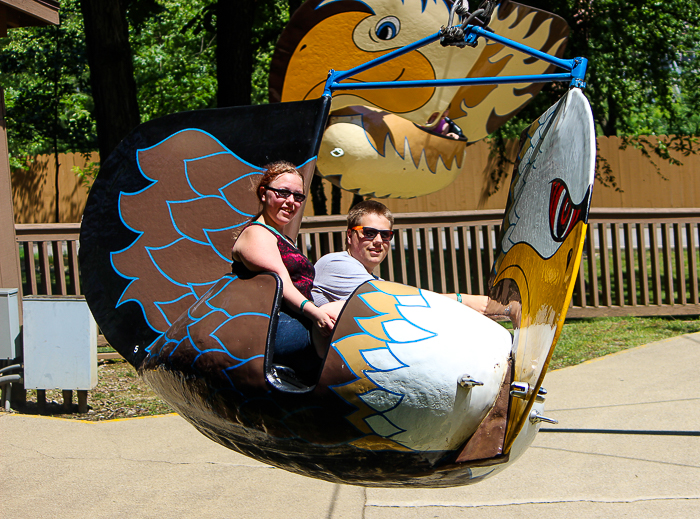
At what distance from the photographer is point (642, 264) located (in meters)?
7.05

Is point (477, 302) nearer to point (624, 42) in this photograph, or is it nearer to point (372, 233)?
point (372, 233)

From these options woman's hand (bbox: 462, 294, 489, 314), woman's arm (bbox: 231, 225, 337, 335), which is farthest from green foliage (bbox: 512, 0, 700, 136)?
woman's arm (bbox: 231, 225, 337, 335)

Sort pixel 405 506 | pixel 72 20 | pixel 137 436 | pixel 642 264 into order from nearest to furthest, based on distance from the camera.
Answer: pixel 405 506, pixel 137 436, pixel 642 264, pixel 72 20

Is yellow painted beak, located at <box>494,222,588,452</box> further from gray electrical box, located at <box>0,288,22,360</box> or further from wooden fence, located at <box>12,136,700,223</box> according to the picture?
wooden fence, located at <box>12,136,700,223</box>

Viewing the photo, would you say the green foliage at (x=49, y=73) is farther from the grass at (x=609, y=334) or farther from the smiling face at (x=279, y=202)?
the smiling face at (x=279, y=202)

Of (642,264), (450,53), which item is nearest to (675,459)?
(450,53)

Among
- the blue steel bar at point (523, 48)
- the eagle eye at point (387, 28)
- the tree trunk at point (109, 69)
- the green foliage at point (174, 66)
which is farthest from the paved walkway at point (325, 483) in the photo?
the green foliage at point (174, 66)

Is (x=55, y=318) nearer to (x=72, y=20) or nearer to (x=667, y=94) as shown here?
(x=667, y=94)

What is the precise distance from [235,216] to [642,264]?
575 centimetres

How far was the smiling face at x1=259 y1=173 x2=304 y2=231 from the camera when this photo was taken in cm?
208

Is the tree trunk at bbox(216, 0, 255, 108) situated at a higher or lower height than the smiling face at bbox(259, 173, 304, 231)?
higher

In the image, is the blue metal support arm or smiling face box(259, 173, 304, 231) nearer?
the blue metal support arm

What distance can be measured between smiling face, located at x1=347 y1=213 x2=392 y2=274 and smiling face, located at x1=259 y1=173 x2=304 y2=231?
0.30 meters

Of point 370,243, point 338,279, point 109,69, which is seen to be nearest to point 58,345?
point 109,69
